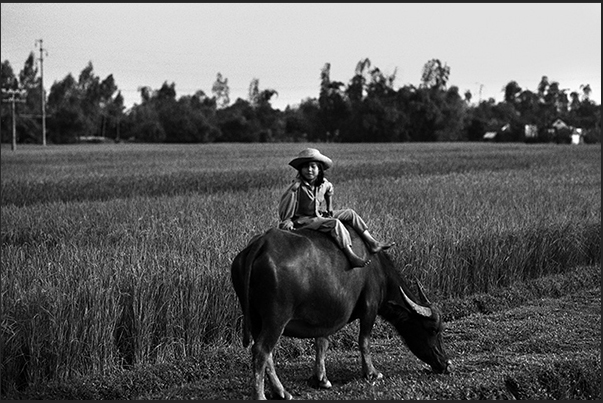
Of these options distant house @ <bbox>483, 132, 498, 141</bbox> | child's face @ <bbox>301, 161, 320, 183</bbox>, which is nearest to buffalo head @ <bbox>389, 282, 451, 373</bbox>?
child's face @ <bbox>301, 161, 320, 183</bbox>

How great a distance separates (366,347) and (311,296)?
0.72 m

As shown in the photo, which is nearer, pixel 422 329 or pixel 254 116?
pixel 422 329

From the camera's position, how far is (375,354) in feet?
18.4

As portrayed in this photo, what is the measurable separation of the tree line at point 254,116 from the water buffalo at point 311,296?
2017 inches

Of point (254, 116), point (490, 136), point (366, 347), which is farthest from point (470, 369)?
point (490, 136)

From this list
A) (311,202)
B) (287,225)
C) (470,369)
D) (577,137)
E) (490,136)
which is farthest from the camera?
(490,136)

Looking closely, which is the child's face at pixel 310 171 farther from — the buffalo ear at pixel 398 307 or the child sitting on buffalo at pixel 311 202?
the buffalo ear at pixel 398 307

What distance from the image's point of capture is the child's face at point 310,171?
466cm

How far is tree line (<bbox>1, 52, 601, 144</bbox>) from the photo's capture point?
55.6 m

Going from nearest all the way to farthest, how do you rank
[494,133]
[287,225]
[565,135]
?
[287,225] < [565,135] < [494,133]

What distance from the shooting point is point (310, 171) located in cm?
466

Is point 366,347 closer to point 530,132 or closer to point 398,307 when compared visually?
point 398,307

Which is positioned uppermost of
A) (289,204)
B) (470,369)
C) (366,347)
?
(289,204)

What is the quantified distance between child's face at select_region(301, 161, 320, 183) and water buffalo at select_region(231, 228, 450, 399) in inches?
16.3
